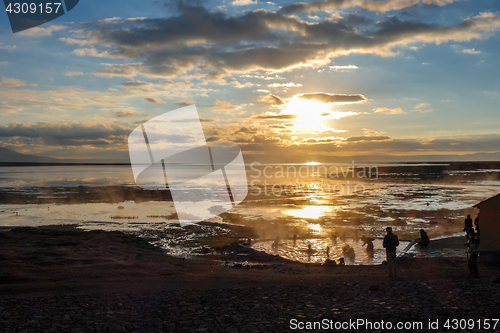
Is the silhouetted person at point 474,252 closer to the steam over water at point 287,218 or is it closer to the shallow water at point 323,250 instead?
the shallow water at point 323,250

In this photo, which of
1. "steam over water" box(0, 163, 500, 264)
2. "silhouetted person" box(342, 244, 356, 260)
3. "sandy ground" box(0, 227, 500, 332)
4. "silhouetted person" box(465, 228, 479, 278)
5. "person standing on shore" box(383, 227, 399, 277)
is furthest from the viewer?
"steam over water" box(0, 163, 500, 264)

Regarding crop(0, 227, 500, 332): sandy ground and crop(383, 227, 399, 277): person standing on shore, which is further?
crop(383, 227, 399, 277): person standing on shore

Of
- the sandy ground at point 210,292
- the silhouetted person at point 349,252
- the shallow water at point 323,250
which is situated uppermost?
the sandy ground at point 210,292

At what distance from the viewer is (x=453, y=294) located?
1298cm

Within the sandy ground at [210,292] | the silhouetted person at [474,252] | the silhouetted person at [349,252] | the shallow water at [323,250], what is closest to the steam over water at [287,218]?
the shallow water at [323,250]

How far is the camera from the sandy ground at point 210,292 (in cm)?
1087

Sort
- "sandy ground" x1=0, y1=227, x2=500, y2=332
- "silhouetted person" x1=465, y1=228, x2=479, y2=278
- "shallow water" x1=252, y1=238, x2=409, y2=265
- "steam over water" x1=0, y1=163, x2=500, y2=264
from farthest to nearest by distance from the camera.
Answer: "steam over water" x1=0, y1=163, x2=500, y2=264
"shallow water" x1=252, y1=238, x2=409, y2=265
"silhouetted person" x1=465, y1=228, x2=479, y2=278
"sandy ground" x1=0, y1=227, x2=500, y2=332

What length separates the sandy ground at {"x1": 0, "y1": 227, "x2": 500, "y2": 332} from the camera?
1087 cm

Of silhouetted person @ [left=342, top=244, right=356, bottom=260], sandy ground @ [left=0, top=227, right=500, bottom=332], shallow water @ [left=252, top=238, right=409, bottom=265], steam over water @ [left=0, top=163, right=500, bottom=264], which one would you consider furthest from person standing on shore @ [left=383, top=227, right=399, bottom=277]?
silhouetted person @ [left=342, top=244, right=356, bottom=260]

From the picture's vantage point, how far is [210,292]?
14.0m

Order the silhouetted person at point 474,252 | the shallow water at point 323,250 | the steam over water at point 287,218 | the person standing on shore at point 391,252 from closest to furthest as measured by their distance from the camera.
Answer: the silhouetted person at point 474,252
the person standing on shore at point 391,252
the shallow water at point 323,250
the steam over water at point 287,218

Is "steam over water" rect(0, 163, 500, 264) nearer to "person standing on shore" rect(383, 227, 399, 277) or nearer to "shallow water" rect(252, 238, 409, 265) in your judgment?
"shallow water" rect(252, 238, 409, 265)

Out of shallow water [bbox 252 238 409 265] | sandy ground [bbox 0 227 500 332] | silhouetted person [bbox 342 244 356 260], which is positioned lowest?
shallow water [bbox 252 238 409 265]

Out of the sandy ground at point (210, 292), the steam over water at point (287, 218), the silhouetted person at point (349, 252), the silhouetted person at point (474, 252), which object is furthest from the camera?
the steam over water at point (287, 218)
